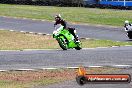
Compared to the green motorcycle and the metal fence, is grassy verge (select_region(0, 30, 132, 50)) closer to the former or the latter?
the green motorcycle

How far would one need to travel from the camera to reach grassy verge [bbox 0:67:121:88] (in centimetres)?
1065

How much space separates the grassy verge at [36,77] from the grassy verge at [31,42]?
8278mm

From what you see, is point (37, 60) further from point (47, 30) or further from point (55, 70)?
point (47, 30)

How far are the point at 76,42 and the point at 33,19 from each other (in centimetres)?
2061

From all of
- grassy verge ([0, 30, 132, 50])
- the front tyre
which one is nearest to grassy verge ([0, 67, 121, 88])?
the front tyre

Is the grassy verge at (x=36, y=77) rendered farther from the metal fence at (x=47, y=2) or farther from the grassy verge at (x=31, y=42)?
the metal fence at (x=47, y=2)

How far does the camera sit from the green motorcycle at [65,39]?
1978cm

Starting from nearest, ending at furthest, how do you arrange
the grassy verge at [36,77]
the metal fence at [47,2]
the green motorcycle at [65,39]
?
the grassy verge at [36,77] < the green motorcycle at [65,39] < the metal fence at [47,2]

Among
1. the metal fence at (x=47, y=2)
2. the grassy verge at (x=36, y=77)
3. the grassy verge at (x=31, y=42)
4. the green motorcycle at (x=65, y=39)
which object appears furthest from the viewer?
the metal fence at (x=47, y=2)

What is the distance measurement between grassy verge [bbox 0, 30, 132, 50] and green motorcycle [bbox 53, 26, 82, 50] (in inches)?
65.3

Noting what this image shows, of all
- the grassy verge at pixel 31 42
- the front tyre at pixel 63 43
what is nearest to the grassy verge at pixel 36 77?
the front tyre at pixel 63 43

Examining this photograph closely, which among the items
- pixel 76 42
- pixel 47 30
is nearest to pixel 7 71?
pixel 76 42

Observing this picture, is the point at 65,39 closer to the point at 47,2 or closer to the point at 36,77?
the point at 36,77

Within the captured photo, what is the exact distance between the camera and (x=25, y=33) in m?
29.2
